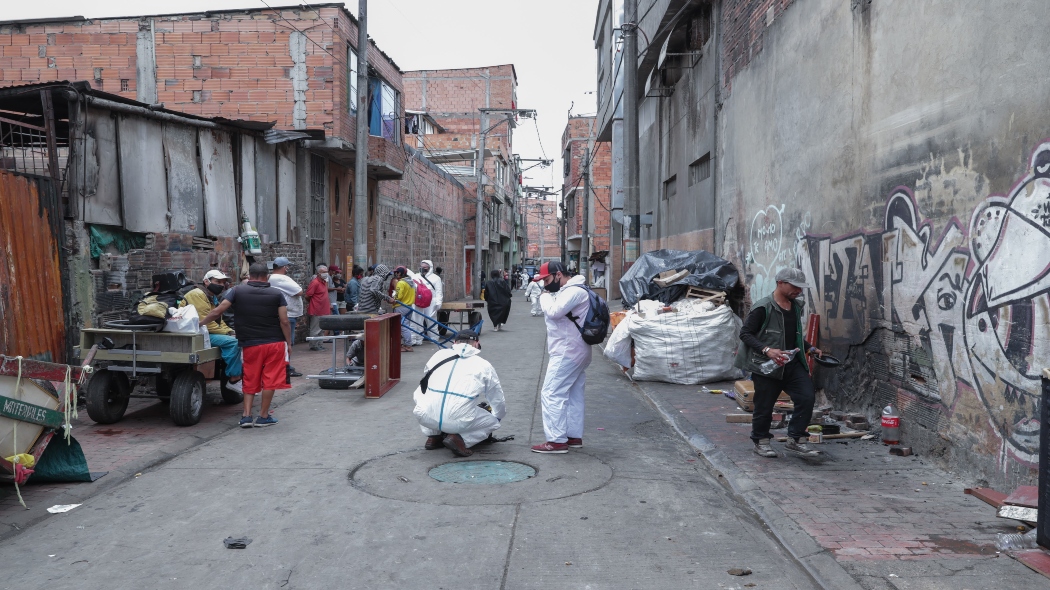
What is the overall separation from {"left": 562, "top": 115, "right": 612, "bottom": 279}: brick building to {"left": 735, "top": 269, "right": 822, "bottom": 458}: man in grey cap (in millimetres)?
33623

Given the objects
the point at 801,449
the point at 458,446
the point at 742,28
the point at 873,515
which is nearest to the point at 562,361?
the point at 458,446

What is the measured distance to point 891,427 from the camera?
679 cm

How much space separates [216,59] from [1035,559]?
17382 mm

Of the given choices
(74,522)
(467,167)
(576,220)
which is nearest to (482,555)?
(74,522)

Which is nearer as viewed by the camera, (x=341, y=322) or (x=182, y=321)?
(x=182, y=321)

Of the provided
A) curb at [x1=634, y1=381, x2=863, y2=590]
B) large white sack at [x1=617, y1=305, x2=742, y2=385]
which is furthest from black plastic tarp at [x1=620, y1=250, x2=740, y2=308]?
curb at [x1=634, y1=381, x2=863, y2=590]

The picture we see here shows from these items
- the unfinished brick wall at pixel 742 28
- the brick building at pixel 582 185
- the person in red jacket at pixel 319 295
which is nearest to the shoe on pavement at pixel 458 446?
the unfinished brick wall at pixel 742 28

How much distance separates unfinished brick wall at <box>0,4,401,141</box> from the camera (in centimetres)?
1670

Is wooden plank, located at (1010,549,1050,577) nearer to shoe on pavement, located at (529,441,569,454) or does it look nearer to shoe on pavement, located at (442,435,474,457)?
shoe on pavement, located at (529,441,569,454)

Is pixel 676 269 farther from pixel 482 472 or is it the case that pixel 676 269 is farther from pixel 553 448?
pixel 482 472

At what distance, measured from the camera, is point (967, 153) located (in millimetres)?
5648

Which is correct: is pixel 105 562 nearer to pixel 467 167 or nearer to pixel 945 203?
pixel 945 203

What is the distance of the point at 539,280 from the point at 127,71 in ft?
46.3

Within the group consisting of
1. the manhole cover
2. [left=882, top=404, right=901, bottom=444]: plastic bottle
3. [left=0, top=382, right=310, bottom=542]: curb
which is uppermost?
[left=882, top=404, right=901, bottom=444]: plastic bottle
